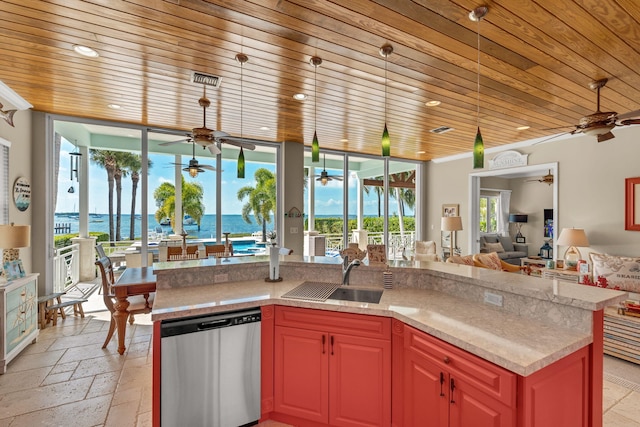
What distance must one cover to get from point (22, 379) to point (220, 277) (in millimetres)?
2063

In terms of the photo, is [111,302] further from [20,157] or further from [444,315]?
[444,315]

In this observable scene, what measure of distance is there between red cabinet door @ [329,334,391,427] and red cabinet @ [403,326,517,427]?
137 mm

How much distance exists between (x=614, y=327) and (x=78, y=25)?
222 inches

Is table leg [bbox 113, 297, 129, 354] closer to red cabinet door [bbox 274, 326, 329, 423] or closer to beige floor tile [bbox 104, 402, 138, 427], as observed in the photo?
beige floor tile [bbox 104, 402, 138, 427]

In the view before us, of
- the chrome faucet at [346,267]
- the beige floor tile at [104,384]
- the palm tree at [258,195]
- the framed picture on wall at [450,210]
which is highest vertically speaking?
the palm tree at [258,195]

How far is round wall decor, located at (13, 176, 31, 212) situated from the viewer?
374cm

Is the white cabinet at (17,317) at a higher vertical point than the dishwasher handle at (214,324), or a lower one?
lower

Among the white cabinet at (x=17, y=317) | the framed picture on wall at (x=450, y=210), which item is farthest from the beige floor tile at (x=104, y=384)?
the framed picture on wall at (x=450, y=210)

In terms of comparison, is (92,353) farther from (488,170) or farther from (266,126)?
(488,170)

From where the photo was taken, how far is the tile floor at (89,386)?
7.45 feet

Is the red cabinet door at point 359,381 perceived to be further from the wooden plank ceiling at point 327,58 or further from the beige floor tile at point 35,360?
the beige floor tile at point 35,360

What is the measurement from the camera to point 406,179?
8000 mm

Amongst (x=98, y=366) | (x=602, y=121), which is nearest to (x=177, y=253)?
(x=98, y=366)

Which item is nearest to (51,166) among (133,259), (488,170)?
(133,259)
